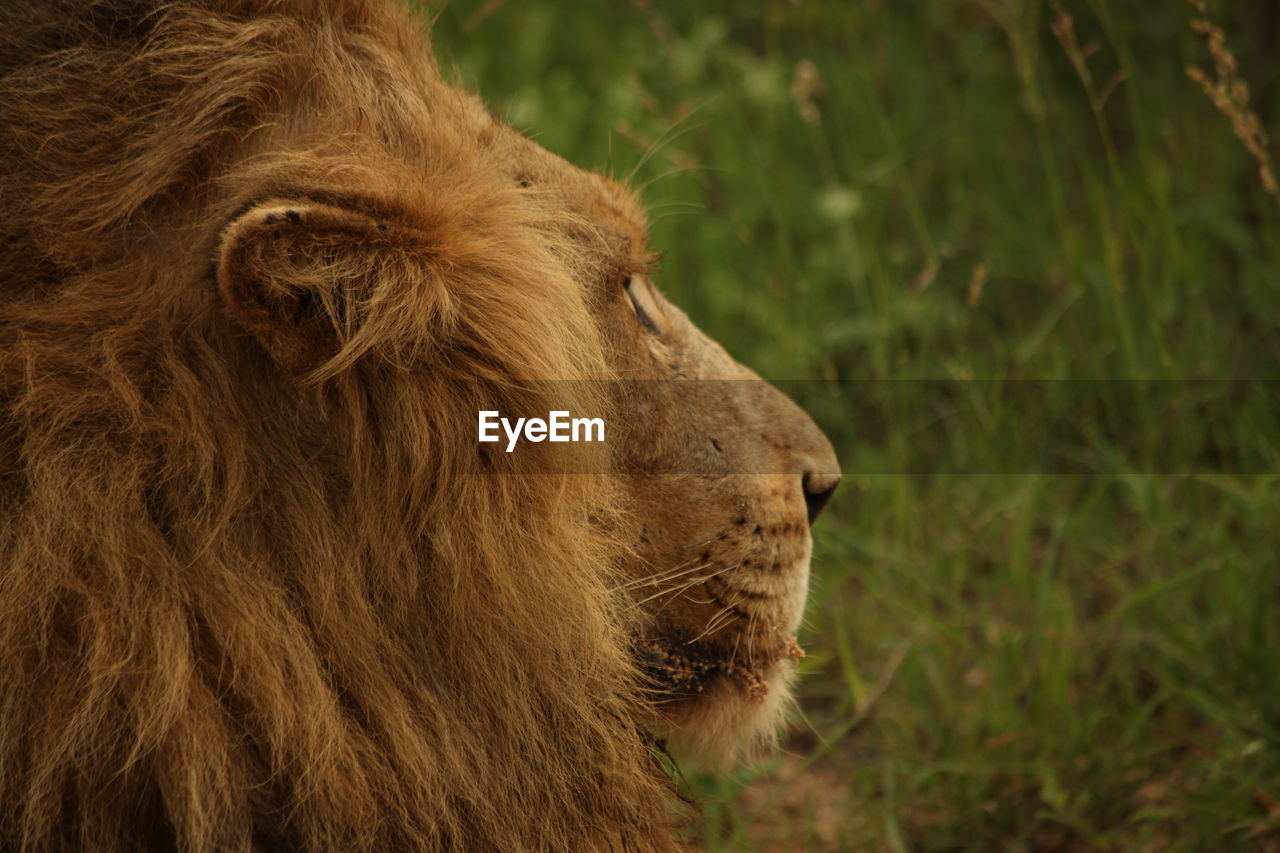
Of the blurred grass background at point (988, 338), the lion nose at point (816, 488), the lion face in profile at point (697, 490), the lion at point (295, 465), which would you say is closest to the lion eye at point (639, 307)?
the lion face in profile at point (697, 490)

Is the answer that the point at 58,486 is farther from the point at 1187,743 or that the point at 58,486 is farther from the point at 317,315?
the point at 1187,743

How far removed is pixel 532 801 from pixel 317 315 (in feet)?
2.26

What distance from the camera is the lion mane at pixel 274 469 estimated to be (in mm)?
1478

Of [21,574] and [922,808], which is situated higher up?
[21,574]

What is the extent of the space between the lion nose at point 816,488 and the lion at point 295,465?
0.28 metres

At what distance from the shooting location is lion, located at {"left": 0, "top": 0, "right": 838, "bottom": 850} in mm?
1479

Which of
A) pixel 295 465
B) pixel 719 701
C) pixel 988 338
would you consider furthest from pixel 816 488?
pixel 988 338

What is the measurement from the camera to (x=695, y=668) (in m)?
1.95

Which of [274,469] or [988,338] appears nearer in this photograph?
[274,469]

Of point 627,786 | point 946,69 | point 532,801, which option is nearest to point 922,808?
point 627,786

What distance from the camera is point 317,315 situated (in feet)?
4.87

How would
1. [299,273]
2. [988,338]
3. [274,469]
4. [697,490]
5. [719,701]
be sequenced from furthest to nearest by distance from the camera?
[988,338]
[719,701]
[697,490]
[274,469]
[299,273]

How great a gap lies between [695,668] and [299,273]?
34.3 inches

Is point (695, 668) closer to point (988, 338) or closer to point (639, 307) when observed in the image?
point (639, 307)
